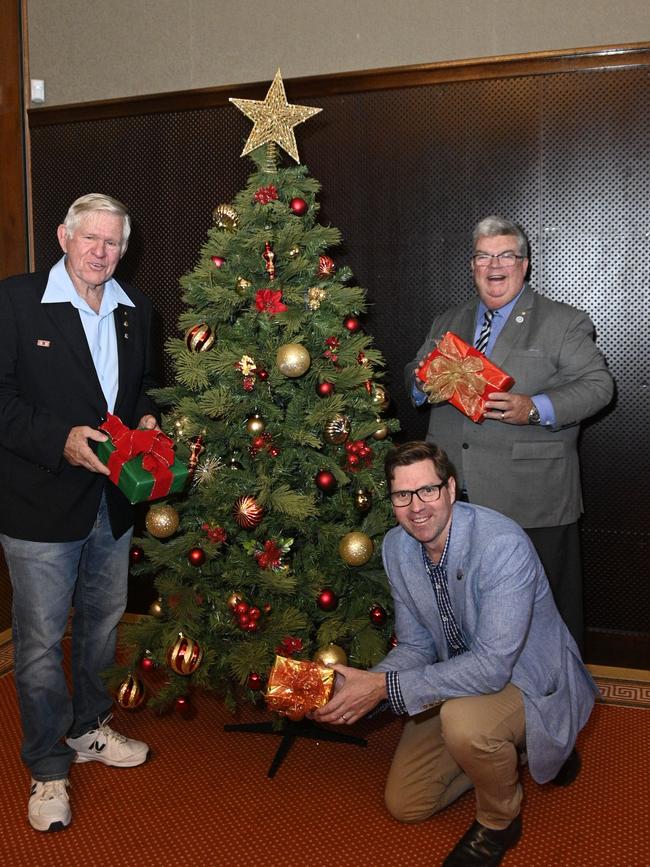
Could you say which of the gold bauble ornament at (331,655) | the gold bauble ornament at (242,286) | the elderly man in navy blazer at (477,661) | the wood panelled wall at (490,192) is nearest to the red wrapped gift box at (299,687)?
the elderly man in navy blazer at (477,661)

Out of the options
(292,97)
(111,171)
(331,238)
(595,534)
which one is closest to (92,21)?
(111,171)

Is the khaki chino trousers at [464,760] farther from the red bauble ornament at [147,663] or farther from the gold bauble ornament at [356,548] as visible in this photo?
the red bauble ornament at [147,663]

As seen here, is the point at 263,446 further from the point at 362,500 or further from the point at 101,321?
the point at 101,321

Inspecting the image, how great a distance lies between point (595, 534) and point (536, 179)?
1.48 m

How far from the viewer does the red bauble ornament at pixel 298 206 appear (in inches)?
101

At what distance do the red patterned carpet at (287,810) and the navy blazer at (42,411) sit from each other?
2.78ft

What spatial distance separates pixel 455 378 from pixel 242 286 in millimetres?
745

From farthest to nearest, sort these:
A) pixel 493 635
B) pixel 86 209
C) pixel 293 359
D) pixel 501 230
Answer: pixel 501 230, pixel 293 359, pixel 86 209, pixel 493 635

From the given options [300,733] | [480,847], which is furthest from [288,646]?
[480,847]

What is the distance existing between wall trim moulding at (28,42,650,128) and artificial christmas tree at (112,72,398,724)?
0.82 meters

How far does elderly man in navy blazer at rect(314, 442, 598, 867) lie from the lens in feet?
6.59

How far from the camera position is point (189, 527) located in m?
2.64

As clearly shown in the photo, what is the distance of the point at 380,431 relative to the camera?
2609 mm

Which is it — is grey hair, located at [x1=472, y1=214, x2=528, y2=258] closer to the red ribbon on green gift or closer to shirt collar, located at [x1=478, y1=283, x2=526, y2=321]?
shirt collar, located at [x1=478, y1=283, x2=526, y2=321]
